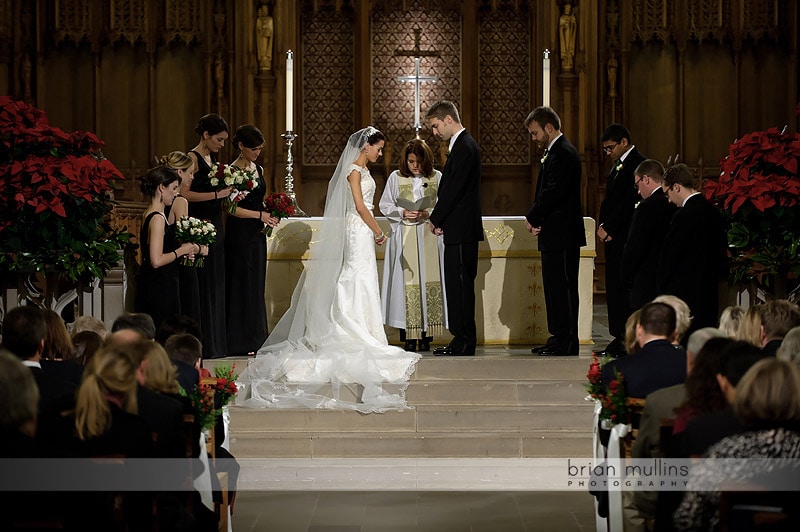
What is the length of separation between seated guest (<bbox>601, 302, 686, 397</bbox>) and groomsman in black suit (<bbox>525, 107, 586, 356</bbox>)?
10.6 ft

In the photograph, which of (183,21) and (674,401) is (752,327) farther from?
(183,21)

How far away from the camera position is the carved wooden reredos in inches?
528

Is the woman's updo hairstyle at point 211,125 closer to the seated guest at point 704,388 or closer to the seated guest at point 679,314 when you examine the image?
the seated guest at point 679,314

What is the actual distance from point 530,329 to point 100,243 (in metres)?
3.52

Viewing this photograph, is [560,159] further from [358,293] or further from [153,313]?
[153,313]

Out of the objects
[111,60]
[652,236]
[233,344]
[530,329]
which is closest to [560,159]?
[652,236]

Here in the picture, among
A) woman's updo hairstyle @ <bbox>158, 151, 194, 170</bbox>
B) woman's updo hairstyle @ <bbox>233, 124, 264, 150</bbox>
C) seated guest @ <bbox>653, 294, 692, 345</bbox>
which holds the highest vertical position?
woman's updo hairstyle @ <bbox>233, 124, 264, 150</bbox>

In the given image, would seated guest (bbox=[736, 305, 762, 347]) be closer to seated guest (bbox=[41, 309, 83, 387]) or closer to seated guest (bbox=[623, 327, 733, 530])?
seated guest (bbox=[623, 327, 733, 530])

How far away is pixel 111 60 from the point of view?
1368cm

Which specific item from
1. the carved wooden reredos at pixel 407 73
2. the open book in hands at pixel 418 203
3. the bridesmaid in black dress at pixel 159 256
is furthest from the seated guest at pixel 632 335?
the carved wooden reredos at pixel 407 73

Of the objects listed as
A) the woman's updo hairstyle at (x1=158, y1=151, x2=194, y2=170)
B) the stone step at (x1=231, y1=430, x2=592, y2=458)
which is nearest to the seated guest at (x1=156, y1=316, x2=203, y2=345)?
the stone step at (x1=231, y1=430, x2=592, y2=458)

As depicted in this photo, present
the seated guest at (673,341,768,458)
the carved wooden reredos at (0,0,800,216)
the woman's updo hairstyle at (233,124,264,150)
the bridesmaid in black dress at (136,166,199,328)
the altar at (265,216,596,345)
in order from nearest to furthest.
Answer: the seated guest at (673,341,768,458) → the bridesmaid in black dress at (136,166,199,328) → the woman's updo hairstyle at (233,124,264,150) → the altar at (265,216,596,345) → the carved wooden reredos at (0,0,800,216)

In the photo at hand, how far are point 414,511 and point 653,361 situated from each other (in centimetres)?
164

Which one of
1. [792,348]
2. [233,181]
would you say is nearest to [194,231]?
[233,181]
